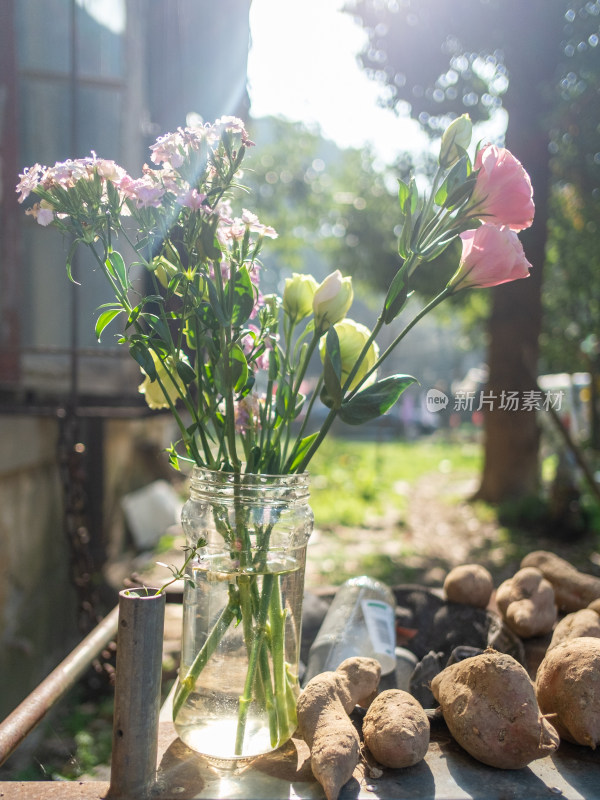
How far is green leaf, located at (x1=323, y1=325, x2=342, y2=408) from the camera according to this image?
1.11m

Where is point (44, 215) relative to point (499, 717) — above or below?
above

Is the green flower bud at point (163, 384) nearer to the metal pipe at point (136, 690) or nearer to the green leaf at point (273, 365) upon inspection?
the green leaf at point (273, 365)

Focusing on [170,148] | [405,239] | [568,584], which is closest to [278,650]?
[405,239]

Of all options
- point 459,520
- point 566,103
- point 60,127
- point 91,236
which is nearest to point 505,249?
point 91,236

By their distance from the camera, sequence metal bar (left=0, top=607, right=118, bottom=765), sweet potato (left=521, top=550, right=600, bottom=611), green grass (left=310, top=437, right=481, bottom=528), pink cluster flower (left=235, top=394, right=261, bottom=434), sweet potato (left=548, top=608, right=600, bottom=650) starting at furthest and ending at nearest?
green grass (left=310, top=437, right=481, bottom=528) → sweet potato (left=521, top=550, right=600, bottom=611) → sweet potato (left=548, top=608, right=600, bottom=650) → pink cluster flower (left=235, top=394, right=261, bottom=434) → metal bar (left=0, top=607, right=118, bottom=765)

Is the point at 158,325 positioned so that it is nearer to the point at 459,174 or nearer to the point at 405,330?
the point at 405,330

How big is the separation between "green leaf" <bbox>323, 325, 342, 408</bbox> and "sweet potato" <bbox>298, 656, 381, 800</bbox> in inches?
18.7

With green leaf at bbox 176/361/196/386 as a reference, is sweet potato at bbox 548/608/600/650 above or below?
below

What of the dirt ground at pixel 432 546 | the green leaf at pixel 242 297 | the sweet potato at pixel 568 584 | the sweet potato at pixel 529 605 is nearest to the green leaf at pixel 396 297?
the green leaf at pixel 242 297

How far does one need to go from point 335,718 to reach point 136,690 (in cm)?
32

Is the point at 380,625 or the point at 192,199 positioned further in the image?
the point at 380,625

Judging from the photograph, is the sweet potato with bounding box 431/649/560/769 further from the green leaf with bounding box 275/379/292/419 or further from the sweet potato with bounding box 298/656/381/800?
the green leaf with bounding box 275/379/292/419

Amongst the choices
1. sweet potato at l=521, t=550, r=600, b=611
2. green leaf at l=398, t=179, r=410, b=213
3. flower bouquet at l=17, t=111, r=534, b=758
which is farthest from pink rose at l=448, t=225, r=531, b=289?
sweet potato at l=521, t=550, r=600, b=611

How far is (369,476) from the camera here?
10.1 meters
